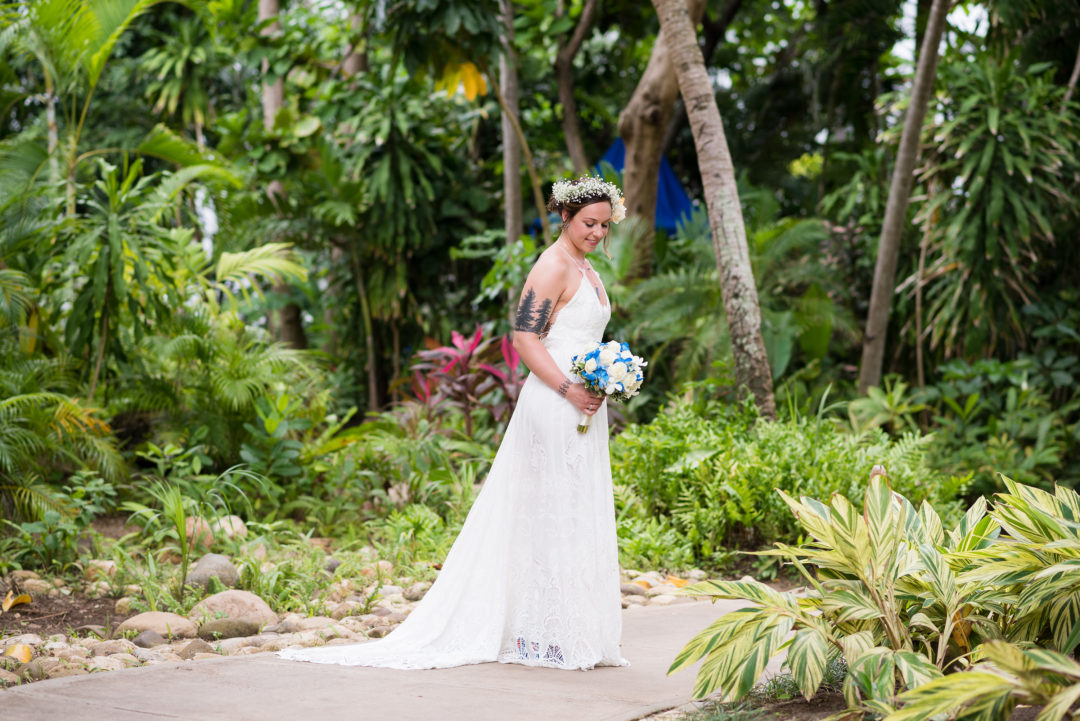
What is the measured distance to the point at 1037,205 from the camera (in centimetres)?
841

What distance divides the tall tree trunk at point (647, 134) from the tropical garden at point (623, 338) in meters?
0.05

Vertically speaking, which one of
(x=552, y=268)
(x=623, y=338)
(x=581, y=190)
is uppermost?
(x=581, y=190)

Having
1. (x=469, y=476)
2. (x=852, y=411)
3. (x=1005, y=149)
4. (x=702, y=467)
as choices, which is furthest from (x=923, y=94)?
(x=469, y=476)

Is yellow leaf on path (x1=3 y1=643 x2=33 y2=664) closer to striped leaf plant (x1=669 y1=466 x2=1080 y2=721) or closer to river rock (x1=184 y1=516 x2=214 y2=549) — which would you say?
river rock (x1=184 y1=516 x2=214 y2=549)

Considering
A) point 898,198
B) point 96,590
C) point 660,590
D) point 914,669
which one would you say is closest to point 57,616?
point 96,590

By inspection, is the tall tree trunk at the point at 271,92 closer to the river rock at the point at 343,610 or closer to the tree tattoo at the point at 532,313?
the river rock at the point at 343,610

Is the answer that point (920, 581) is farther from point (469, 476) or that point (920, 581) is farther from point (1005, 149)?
point (1005, 149)

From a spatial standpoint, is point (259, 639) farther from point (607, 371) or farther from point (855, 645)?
point (855, 645)

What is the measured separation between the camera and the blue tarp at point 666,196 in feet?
41.8

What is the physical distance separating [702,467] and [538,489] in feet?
7.94

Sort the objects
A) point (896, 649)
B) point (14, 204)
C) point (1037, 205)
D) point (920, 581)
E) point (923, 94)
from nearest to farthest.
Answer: point (896, 649) → point (920, 581) → point (14, 204) → point (923, 94) → point (1037, 205)

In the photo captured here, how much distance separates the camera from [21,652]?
11.5 feet

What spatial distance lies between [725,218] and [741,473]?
1.85 metres

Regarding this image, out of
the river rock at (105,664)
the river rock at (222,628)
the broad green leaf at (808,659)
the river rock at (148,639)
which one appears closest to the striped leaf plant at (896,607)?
the broad green leaf at (808,659)
